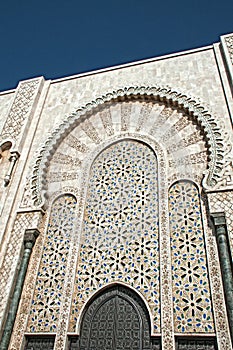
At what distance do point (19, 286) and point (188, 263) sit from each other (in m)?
1.89

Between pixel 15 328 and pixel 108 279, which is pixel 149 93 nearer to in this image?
pixel 108 279

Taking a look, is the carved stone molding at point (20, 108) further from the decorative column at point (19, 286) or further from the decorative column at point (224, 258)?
the decorative column at point (224, 258)

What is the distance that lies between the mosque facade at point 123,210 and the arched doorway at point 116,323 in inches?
0.4

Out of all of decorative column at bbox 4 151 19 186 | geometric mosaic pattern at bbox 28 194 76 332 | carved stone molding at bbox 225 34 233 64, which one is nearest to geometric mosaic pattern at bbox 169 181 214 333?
geometric mosaic pattern at bbox 28 194 76 332

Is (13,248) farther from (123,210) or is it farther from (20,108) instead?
(20,108)

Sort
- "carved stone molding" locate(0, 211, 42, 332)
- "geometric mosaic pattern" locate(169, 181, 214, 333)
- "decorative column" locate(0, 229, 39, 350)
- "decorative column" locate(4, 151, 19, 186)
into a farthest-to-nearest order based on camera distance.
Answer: "decorative column" locate(4, 151, 19, 186) < "carved stone molding" locate(0, 211, 42, 332) < "decorative column" locate(0, 229, 39, 350) < "geometric mosaic pattern" locate(169, 181, 214, 333)

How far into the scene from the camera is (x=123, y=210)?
401 cm

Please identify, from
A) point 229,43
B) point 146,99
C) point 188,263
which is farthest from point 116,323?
point 229,43

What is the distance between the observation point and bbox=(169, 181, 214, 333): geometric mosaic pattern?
3.09 m

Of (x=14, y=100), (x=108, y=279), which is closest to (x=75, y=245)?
(x=108, y=279)

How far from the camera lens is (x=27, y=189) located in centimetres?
445

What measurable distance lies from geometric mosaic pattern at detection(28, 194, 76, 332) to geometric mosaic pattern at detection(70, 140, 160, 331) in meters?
0.20

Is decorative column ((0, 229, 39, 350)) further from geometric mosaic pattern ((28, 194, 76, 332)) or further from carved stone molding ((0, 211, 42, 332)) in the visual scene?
geometric mosaic pattern ((28, 194, 76, 332))

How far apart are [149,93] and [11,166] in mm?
2258
